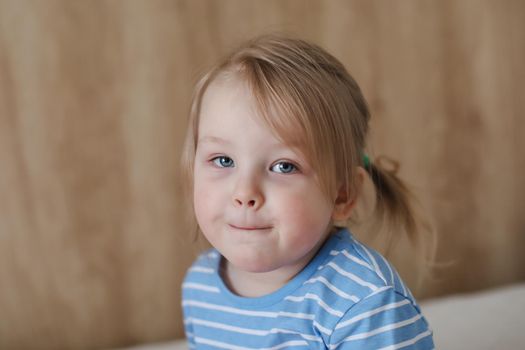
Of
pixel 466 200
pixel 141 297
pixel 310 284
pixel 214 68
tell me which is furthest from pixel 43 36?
pixel 466 200

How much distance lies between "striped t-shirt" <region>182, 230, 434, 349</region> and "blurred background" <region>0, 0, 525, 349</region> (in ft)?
1.06

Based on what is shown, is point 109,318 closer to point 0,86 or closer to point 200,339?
point 200,339

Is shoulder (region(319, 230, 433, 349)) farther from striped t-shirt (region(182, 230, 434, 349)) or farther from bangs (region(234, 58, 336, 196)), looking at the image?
bangs (region(234, 58, 336, 196))

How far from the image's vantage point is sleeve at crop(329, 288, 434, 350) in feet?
2.65

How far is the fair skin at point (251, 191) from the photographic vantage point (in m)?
0.82

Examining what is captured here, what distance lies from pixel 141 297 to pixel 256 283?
0.43 meters

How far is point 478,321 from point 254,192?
2.15 feet

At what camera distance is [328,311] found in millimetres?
851

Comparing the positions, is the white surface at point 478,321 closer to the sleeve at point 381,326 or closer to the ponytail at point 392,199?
the ponytail at point 392,199

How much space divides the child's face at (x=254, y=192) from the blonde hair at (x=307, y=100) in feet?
0.06

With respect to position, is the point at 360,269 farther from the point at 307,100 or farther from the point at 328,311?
the point at 307,100

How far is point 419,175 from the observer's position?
1.44 meters

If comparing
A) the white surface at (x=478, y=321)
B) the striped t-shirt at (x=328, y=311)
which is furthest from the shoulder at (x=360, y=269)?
the white surface at (x=478, y=321)

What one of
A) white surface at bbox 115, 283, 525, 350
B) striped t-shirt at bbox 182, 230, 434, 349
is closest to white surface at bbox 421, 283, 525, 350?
white surface at bbox 115, 283, 525, 350
